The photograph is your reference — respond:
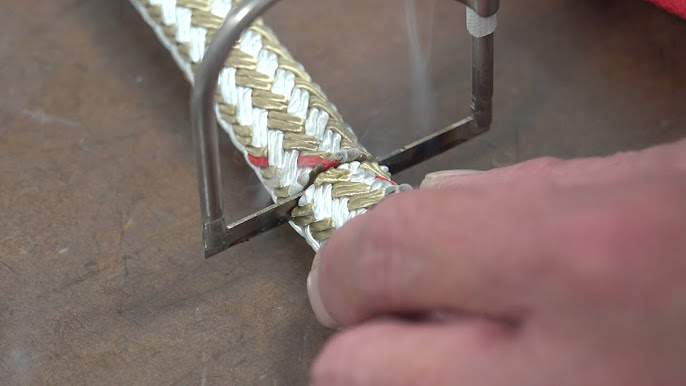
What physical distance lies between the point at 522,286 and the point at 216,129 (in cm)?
28

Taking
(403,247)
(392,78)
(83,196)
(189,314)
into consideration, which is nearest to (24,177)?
(83,196)

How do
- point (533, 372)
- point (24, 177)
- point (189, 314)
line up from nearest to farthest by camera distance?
point (533, 372) < point (189, 314) < point (24, 177)

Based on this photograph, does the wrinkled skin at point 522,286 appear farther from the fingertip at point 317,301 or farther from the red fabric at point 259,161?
the red fabric at point 259,161

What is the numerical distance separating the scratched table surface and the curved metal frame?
0.03 metres

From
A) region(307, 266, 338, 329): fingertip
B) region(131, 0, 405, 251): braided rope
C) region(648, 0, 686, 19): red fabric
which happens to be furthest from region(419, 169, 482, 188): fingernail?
region(648, 0, 686, 19): red fabric

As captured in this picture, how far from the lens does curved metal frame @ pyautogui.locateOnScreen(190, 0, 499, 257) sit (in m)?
0.52

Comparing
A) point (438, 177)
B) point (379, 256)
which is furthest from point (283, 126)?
point (379, 256)

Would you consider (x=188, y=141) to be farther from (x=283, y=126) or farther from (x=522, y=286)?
(x=522, y=286)

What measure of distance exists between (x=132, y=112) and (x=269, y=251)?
0.70 feet

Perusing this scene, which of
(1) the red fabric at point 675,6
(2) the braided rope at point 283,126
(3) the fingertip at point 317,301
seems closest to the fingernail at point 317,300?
(3) the fingertip at point 317,301

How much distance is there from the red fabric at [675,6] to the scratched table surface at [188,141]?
25 millimetres

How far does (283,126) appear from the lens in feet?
2.23

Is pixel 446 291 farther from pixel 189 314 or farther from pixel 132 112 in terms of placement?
pixel 132 112

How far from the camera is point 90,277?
650 mm
